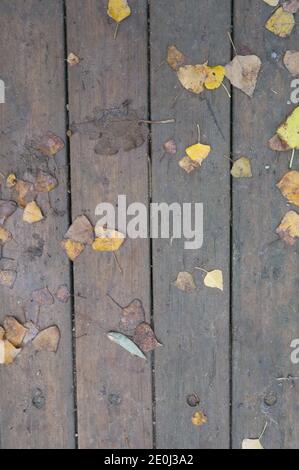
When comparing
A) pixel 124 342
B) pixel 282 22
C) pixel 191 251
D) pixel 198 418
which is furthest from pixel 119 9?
pixel 198 418

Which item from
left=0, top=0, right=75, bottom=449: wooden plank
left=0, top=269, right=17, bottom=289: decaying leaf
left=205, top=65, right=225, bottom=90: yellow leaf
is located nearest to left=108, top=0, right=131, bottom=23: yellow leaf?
left=0, top=0, right=75, bottom=449: wooden plank

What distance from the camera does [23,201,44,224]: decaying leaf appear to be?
1.41 meters

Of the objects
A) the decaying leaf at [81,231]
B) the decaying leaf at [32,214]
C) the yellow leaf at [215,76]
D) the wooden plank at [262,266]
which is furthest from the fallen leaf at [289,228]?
the decaying leaf at [32,214]

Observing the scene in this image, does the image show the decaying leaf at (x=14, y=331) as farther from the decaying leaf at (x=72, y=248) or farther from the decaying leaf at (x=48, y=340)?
the decaying leaf at (x=72, y=248)

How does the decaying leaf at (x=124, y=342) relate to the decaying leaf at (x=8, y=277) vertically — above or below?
below

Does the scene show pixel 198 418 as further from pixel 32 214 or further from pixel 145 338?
pixel 32 214

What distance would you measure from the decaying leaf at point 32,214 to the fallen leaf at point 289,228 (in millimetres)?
606

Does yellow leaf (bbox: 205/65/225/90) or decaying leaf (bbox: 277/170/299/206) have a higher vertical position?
yellow leaf (bbox: 205/65/225/90)

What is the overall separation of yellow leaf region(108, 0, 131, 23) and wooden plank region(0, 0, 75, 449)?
0.13 m

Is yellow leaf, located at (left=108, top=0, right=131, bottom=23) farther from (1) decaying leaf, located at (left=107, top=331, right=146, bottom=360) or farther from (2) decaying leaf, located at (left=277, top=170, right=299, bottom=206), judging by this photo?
(1) decaying leaf, located at (left=107, top=331, right=146, bottom=360)

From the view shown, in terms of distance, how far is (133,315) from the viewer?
56.0 inches

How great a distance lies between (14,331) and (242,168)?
2.34 feet

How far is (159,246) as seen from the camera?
1414mm

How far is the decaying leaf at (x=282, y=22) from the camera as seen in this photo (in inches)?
53.6
